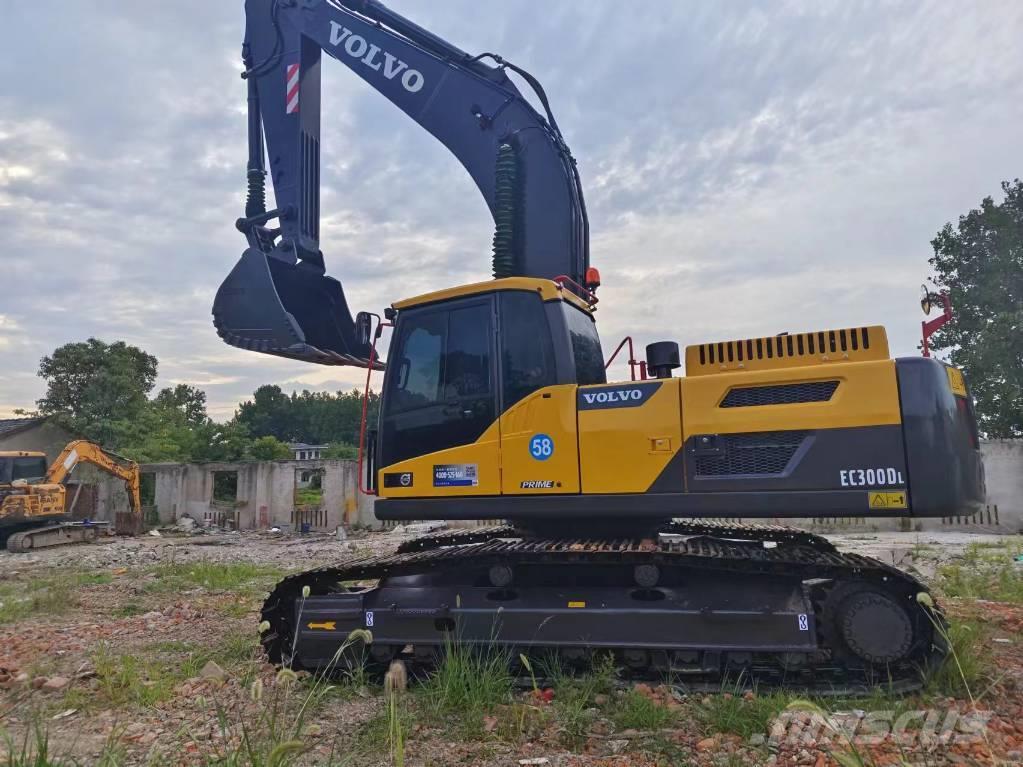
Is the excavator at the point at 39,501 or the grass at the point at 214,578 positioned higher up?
the excavator at the point at 39,501

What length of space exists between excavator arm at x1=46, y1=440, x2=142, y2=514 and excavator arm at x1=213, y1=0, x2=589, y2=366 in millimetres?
17299

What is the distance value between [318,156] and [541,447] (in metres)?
4.51

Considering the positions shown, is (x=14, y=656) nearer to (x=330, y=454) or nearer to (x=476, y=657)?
(x=476, y=657)

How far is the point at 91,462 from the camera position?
867 inches

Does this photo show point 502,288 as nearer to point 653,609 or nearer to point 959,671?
point 653,609

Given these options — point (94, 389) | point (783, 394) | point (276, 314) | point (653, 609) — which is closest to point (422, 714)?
point (653, 609)

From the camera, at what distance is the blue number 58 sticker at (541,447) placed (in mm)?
4828

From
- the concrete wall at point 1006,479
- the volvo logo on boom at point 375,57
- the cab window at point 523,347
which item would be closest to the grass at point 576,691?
the cab window at point 523,347

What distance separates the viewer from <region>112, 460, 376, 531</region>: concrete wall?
2323cm

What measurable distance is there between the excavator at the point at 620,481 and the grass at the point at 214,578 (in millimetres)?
4884

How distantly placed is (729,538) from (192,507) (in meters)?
24.9

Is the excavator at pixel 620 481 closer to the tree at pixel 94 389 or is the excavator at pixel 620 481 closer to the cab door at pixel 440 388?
the cab door at pixel 440 388

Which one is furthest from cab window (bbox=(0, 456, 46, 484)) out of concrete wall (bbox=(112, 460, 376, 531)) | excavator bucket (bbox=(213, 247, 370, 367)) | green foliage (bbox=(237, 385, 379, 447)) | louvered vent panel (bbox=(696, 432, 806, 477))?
green foliage (bbox=(237, 385, 379, 447))

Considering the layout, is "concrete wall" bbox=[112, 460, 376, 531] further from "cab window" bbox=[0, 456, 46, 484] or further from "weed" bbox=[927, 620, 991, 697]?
"weed" bbox=[927, 620, 991, 697]
